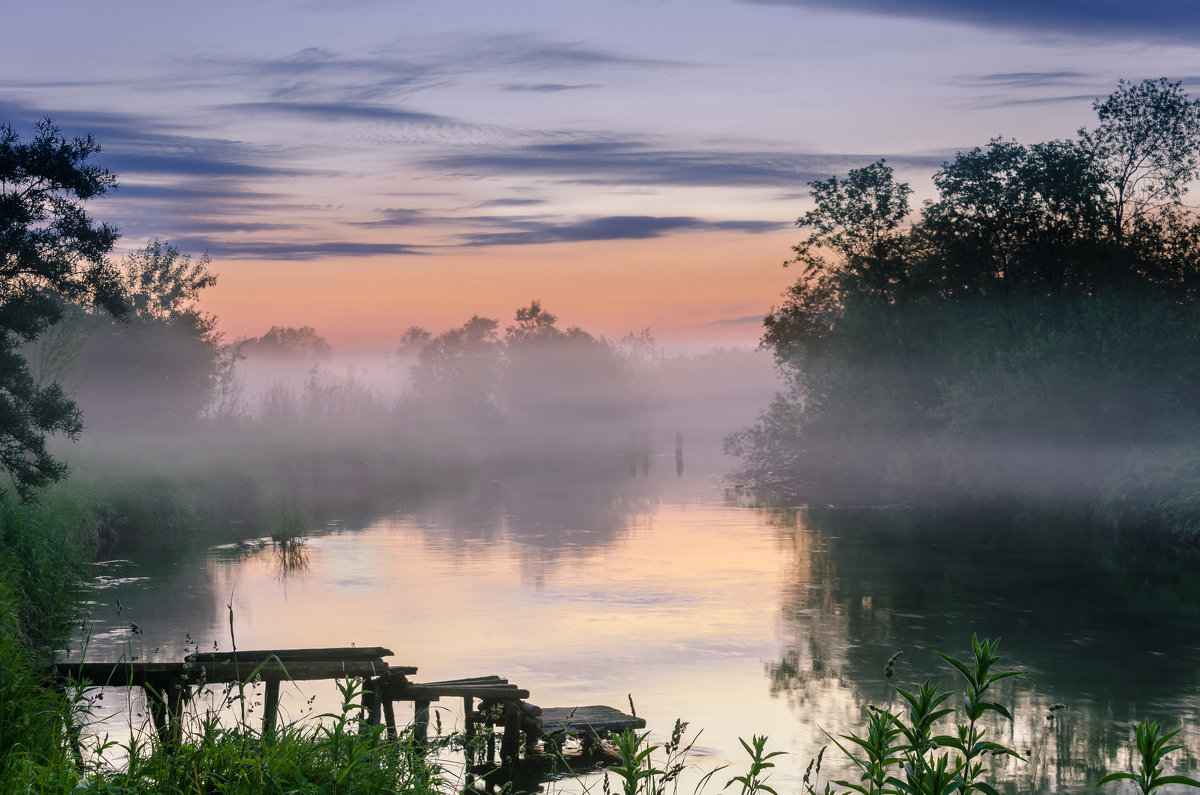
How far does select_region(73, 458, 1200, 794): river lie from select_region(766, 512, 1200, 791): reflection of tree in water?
0.21ft

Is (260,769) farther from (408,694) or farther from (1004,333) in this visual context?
(1004,333)

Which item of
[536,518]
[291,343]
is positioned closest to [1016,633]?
[536,518]

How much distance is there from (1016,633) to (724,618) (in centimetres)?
580

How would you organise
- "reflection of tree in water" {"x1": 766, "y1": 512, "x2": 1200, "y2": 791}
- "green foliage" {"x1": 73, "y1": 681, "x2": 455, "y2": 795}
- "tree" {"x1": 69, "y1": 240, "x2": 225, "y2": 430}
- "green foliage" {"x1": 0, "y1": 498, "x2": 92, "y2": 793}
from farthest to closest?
"tree" {"x1": 69, "y1": 240, "x2": 225, "y2": 430}, "reflection of tree in water" {"x1": 766, "y1": 512, "x2": 1200, "y2": 791}, "green foliage" {"x1": 0, "y1": 498, "x2": 92, "y2": 793}, "green foliage" {"x1": 73, "y1": 681, "x2": 455, "y2": 795}

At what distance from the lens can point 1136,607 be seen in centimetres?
2462

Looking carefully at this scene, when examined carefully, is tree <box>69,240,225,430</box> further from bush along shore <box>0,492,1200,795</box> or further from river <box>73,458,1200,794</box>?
bush along shore <box>0,492,1200,795</box>

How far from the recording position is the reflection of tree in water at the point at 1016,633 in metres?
15.3

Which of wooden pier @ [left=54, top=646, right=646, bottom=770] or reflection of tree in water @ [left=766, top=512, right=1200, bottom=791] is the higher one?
wooden pier @ [left=54, top=646, right=646, bottom=770]

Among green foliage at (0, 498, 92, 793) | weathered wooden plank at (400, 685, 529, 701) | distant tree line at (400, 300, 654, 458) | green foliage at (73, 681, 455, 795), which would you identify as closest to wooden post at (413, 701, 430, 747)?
Result: weathered wooden plank at (400, 685, 529, 701)

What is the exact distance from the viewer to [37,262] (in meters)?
20.7

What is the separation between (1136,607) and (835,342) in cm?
3124

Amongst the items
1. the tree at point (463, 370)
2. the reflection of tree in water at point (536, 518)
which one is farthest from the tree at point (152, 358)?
the tree at point (463, 370)

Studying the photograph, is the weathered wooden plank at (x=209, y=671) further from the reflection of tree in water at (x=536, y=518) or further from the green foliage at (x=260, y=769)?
the reflection of tree in water at (x=536, y=518)

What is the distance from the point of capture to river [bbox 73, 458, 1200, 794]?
15.8 m
